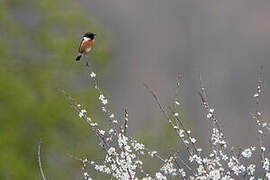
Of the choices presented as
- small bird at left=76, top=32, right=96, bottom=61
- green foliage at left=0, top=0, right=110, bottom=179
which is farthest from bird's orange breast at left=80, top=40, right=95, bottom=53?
green foliage at left=0, top=0, right=110, bottom=179

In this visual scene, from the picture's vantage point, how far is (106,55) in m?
10.9

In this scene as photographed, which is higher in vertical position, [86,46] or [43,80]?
[43,80]

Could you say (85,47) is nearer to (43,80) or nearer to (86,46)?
(86,46)

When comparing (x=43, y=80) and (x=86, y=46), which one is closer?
(x=86, y=46)

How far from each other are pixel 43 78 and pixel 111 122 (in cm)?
781

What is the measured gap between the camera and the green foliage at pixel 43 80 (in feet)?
34.3

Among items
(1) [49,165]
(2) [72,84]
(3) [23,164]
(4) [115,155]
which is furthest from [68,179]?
(4) [115,155]

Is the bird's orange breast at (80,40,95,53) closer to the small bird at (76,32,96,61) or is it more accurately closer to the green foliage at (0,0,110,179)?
the small bird at (76,32,96,61)

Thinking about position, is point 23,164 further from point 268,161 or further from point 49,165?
point 268,161

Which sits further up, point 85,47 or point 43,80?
point 43,80

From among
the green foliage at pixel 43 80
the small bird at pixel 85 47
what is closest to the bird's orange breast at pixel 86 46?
the small bird at pixel 85 47

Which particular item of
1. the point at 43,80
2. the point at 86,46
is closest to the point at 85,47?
the point at 86,46

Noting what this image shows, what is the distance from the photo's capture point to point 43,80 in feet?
35.4

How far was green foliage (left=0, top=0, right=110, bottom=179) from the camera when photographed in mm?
10445
